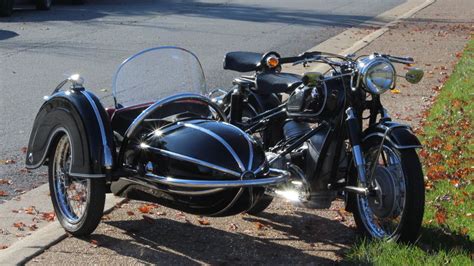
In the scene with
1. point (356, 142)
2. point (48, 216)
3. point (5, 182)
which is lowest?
point (5, 182)

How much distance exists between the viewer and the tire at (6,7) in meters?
18.7

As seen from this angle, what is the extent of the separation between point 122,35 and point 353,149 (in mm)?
11739

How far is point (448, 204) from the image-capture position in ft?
20.4

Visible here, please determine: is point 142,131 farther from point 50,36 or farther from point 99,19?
point 99,19

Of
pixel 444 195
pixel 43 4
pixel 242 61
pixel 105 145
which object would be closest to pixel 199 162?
pixel 105 145

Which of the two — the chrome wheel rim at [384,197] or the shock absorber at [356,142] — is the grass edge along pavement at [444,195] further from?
the shock absorber at [356,142]

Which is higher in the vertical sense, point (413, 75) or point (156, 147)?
point (413, 75)

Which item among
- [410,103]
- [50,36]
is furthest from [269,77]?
[50,36]

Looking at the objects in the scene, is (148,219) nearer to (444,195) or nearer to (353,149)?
(353,149)

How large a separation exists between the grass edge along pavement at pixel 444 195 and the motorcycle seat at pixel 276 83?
108cm

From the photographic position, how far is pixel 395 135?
16.9 ft

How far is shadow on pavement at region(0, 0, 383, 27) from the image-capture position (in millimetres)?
19609

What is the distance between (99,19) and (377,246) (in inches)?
589

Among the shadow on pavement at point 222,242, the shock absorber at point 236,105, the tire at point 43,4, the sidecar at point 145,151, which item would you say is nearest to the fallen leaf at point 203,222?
the shadow on pavement at point 222,242
